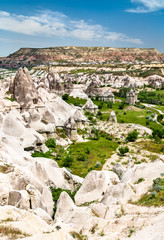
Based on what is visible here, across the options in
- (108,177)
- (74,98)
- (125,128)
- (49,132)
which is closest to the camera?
(108,177)

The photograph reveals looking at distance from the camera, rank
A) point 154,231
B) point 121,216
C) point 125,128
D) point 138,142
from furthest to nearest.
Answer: point 125,128 → point 138,142 → point 121,216 → point 154,231

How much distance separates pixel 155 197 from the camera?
616 inches

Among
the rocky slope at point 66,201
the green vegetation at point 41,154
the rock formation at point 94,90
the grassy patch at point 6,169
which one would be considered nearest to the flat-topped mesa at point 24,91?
the rocky slope at point 66,201

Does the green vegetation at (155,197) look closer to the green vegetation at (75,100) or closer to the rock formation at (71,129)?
the rock formation at (71,129)

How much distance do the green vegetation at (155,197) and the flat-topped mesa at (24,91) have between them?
117ft

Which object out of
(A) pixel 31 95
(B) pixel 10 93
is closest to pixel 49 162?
(A) pixel 31 95

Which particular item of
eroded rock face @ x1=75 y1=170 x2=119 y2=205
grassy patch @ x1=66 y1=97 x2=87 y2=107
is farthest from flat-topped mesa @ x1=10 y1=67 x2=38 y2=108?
grassy patch @ x1=66 y1=97 x2=87 y2=107

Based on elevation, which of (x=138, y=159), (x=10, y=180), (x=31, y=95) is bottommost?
(x=138, y=159)

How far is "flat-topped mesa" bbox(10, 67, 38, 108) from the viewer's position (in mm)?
47875

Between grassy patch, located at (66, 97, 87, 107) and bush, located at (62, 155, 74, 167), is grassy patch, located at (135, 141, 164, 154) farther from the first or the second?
grassy patch, located at (66, 97, 87, 107)

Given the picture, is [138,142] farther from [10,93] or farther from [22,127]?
[10,93]

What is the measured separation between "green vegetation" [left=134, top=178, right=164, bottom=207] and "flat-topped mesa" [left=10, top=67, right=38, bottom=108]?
1407 inches

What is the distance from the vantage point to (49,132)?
41.9 m

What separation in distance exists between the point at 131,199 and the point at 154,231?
4.99 meters
